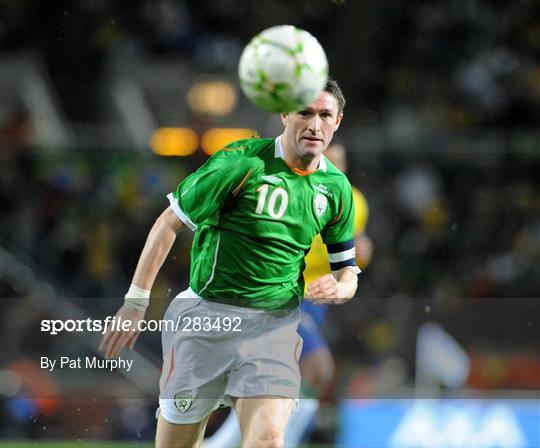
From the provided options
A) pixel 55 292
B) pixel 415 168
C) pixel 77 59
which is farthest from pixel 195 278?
pixel 77 59

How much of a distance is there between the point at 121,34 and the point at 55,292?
4.82m

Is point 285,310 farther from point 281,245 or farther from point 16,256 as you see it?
point 16,256

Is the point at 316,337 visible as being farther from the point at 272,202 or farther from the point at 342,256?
the point at 272,202

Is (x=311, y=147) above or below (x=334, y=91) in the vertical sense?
below

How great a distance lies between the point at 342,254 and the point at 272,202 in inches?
20.7

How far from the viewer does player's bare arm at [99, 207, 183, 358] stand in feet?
15.8

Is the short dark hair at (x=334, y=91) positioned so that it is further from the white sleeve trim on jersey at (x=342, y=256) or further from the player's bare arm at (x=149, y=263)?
the player's bare arm at (x=149, y=263)

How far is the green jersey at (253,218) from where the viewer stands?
4.87 m

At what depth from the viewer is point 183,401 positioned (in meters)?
4.94

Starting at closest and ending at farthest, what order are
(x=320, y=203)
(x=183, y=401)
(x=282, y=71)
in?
(x=282, y=71)
(x=183, y=401)
(x=320, y=203)

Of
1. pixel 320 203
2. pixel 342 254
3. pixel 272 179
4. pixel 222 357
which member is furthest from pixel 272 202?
pixel 222 357

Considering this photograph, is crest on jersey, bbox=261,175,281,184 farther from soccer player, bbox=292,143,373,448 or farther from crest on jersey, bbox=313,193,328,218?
soccer player, bbox=292,143,373,448

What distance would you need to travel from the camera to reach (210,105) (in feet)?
40.3

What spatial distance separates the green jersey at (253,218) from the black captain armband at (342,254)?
22 centimetres
